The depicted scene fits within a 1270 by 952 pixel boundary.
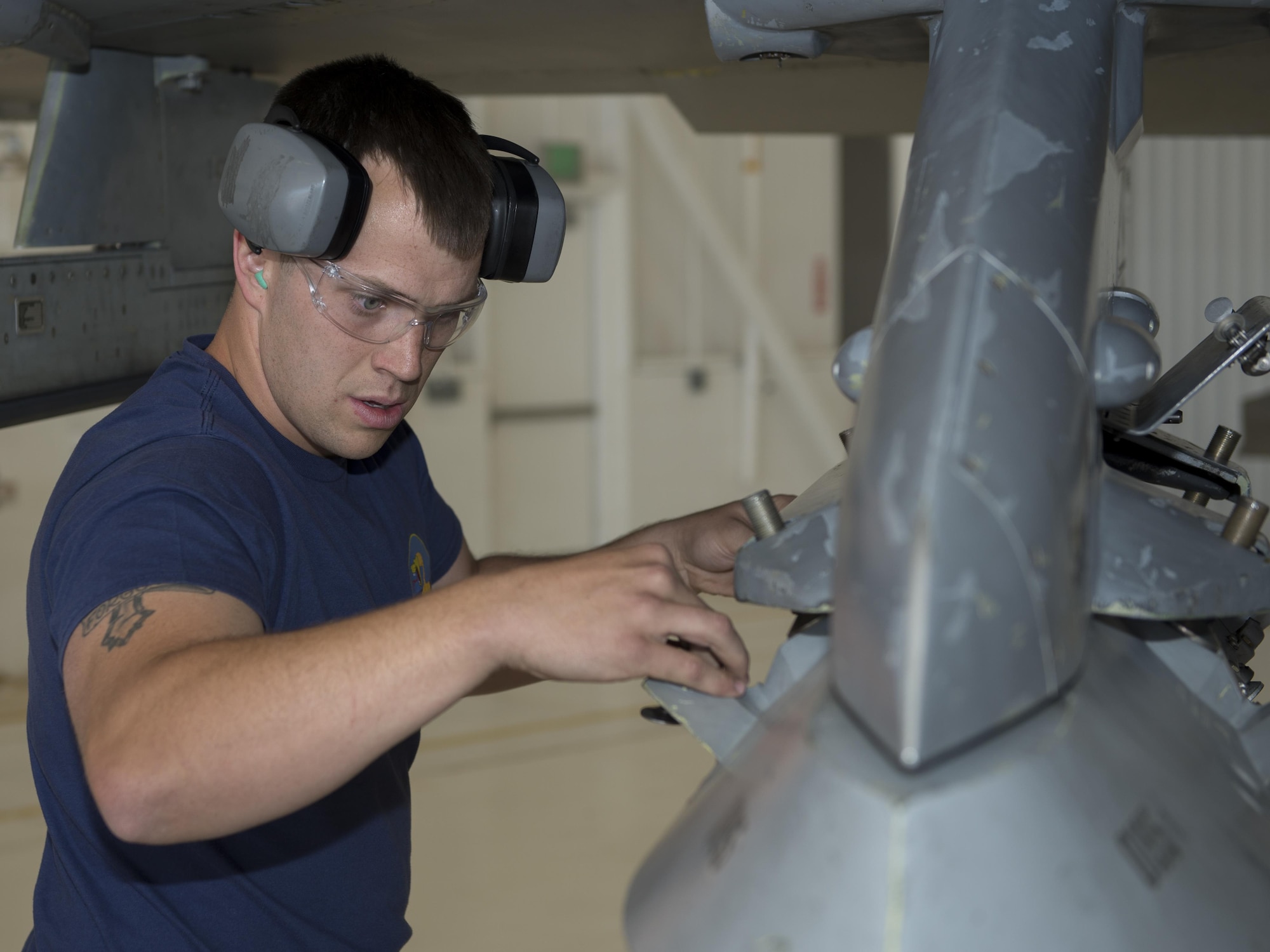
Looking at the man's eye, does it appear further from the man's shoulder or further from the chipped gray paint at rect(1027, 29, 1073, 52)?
the chipped gray paint at rect(1027, 29, 1073, 52)

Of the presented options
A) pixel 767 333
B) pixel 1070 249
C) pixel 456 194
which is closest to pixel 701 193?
pixel 767 333

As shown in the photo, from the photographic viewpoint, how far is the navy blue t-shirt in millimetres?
1017

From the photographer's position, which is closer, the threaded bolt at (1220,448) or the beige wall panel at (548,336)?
the threaded bolt at (1220,448)

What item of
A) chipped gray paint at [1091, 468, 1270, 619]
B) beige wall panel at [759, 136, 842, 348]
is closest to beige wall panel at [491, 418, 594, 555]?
beige wall panel at [759, 136, 842, 348]

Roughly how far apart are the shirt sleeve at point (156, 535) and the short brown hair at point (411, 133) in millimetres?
342

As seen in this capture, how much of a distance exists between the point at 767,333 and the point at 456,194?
24.6ft

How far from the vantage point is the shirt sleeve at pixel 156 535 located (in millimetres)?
966

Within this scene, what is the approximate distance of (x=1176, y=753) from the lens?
0.68 m

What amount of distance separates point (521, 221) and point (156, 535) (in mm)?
653

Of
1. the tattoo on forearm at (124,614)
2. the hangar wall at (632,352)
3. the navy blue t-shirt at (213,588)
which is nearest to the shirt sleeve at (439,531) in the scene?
the navy blue t-shirt at (213,588)

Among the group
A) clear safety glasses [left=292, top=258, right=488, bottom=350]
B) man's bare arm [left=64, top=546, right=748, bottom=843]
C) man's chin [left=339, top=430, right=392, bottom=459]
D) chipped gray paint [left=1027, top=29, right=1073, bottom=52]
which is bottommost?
man's bare arm [left=64, top=546, right=748, bottom=843]

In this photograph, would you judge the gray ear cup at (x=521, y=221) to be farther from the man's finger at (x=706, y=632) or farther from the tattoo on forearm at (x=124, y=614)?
the man's finger at (x=706, y=632)

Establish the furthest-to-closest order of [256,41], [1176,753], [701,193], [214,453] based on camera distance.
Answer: [701,193] → [256,41] → [214,453] → [1176,753]

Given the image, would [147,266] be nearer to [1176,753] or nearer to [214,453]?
[214,453]
